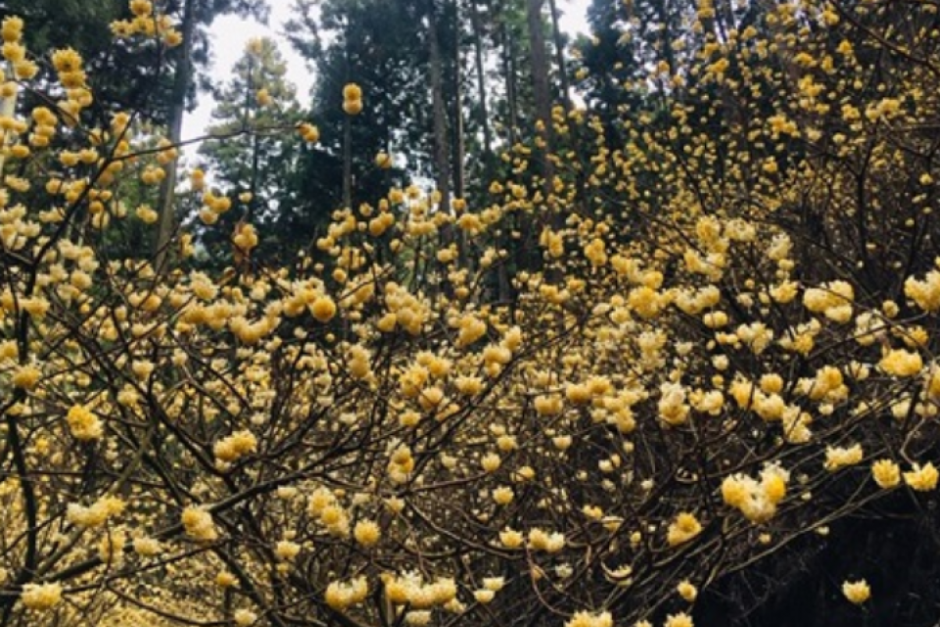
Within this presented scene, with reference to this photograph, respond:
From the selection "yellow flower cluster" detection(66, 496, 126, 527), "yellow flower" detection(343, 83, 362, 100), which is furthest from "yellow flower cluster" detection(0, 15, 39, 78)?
"yellow flower cluster" detection(66, 496, 126, 527)

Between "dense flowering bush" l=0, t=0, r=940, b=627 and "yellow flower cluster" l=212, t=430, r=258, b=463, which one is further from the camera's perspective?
"yellow flower cluster" l=212, t=430, r=258, b=463

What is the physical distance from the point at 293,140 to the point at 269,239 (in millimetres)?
3942

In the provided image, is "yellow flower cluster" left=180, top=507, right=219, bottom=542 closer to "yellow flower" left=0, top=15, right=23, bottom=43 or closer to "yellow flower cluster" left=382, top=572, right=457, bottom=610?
"yellow flower cluster" left=382, top=572, right=457, bottom=610

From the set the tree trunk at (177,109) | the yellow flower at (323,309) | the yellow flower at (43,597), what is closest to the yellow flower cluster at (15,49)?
the yellow flower at (323,309)

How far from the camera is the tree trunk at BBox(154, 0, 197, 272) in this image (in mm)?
12840

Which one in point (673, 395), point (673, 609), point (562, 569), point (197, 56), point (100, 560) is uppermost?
point (197, 56)

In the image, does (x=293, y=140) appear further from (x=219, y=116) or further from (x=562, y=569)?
(x=562, y=569)

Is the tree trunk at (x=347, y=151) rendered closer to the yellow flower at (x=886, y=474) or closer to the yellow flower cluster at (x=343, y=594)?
the yellow flower cluster at (x=343, y=594)

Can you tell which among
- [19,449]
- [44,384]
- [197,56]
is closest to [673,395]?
[19,449]

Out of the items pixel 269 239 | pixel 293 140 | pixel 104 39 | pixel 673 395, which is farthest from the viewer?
pixel 293 140

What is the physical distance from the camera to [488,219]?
3.79 meters

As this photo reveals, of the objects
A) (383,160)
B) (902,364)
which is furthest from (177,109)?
(902,364)

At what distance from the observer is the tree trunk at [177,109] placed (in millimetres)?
12840

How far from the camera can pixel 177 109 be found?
14039mm
